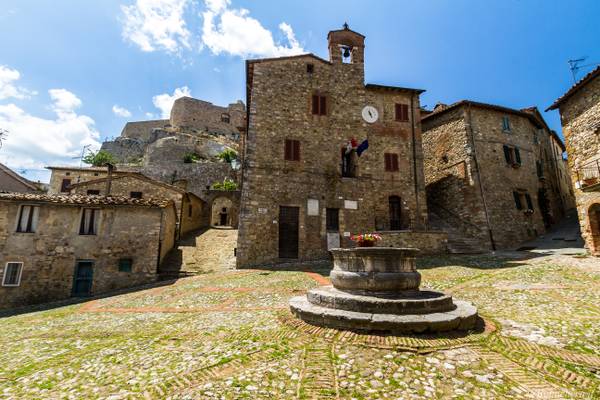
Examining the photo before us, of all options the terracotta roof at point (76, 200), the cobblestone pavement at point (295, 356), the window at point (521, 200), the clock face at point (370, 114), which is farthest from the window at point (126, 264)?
the window at point (521, 200)

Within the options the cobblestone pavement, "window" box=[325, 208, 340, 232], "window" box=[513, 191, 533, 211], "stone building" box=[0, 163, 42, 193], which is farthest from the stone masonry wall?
"stone building" box=[0, 163, 42, 193]

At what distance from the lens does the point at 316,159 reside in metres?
17.8

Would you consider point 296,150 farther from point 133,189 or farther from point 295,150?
point 133,189

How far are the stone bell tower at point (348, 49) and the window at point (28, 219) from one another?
61.8ft

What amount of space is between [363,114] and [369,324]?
16.5 m

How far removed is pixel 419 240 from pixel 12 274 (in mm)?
19637

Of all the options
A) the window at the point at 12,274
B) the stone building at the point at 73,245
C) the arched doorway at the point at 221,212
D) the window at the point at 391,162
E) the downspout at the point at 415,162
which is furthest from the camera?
the arched doorway at the point at 221,212

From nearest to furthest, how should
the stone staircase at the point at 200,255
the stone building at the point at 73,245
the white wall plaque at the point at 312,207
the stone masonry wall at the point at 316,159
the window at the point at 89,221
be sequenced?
the stone building at the point at 73,245 → the window at the point at 89,221 → the stone staircase at the point at 200,255 → the stone masonry wall at the point at 316,159 → the white wall plaque at the point at 312,207

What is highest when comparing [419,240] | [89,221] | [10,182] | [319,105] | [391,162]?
[319,105]

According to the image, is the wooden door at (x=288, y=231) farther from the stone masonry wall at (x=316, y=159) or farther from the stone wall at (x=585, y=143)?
the stone wall at (x=585, y=143)

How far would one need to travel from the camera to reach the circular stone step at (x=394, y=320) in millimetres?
4871

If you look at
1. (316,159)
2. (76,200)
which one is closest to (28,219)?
(76,200)

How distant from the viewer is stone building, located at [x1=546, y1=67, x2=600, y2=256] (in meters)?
13.2

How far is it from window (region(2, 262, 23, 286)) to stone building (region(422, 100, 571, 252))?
22370mm
